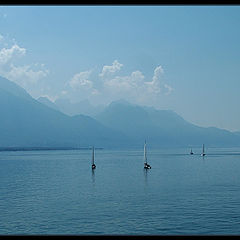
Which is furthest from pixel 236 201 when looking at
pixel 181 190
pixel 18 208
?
pixel 18 208

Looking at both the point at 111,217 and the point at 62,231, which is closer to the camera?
the point at 62,231

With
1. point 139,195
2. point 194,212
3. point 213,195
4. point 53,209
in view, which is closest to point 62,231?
point 53,209

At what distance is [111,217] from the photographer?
106 ft

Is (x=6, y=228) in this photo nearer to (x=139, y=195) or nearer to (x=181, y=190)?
(x=139, y=195)
